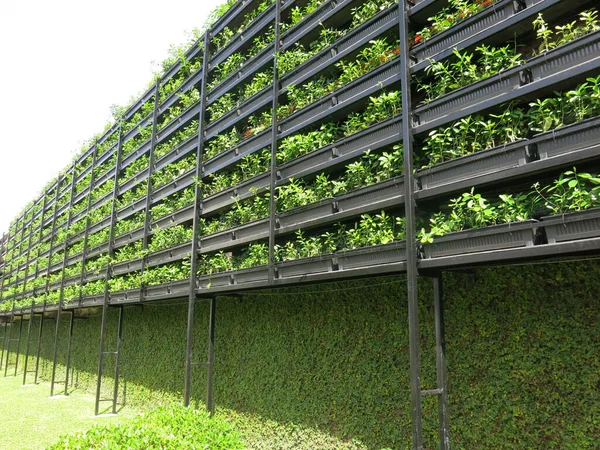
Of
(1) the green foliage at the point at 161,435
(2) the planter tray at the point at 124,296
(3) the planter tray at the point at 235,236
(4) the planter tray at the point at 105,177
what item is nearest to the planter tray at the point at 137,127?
(4) the planter tray at the point at 105,177

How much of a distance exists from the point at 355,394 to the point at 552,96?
410 cm

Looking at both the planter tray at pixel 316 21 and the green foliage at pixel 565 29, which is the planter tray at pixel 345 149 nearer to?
the green foliage at pixel 565 29

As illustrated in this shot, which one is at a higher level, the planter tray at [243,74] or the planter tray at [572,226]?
the planter tray at [243,74]

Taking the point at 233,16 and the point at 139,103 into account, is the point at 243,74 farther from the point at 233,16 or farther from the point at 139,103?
the point at 139,103

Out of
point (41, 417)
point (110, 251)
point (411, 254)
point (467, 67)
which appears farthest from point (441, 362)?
point (41, 417)

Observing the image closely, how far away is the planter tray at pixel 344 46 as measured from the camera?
5554 mm

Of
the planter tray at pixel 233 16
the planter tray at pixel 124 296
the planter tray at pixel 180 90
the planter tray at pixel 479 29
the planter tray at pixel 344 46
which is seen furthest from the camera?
the planter tray at pixel 124 296

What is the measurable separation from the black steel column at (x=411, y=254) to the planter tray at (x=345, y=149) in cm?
24

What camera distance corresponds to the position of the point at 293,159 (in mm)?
6715

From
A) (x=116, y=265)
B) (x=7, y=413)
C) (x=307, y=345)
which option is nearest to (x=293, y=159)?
(x=307, y=345)

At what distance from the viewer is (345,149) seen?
5.89 meters

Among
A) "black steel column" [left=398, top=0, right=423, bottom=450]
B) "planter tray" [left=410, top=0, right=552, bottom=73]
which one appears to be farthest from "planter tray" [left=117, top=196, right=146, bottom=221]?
"planter tray" [left=410, top=0, right=552, bottom=73]

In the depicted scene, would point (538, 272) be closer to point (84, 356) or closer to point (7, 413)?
point (7, 413)

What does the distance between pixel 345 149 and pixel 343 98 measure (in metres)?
0.75
